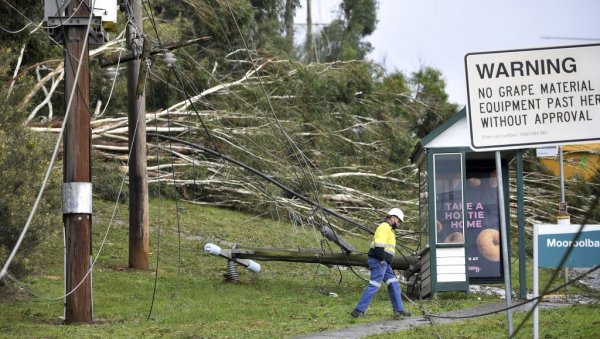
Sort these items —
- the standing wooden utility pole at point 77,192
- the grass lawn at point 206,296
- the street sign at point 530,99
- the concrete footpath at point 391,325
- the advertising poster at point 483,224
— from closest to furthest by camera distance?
1. the street sign at point 530,99
2. the concrete footpath at point 391,325
3. the grass lawn at point 206,296
4. the standing wooden utility pole at point 77,192
5. the advertising poster at point 483,224

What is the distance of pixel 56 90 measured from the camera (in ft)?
93.1

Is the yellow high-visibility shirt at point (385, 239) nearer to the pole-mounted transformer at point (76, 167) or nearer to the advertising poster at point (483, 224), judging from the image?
the advertising poster at point (483, 224)

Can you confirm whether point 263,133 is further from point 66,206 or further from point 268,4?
point 268,4

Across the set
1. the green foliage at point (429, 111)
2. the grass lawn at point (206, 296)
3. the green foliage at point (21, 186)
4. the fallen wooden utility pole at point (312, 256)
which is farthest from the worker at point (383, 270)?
the green foliage at point (429, 111)

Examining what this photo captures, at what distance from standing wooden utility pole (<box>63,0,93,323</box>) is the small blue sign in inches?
276

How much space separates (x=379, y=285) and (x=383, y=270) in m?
0.24

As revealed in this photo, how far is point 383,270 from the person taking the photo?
52.6ft

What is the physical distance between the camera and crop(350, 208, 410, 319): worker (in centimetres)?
1573

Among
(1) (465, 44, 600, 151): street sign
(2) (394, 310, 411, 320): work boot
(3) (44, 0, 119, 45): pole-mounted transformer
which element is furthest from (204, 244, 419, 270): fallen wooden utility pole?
(1) (465, 44, 600, 151): street sign

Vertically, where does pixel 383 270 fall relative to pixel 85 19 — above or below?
below

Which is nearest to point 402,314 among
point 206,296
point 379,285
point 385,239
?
point 379,285

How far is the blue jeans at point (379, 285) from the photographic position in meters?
15.7

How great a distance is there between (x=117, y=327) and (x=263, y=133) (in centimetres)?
1138

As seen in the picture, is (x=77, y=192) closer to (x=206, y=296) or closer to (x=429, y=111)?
(x=206, y=296)
